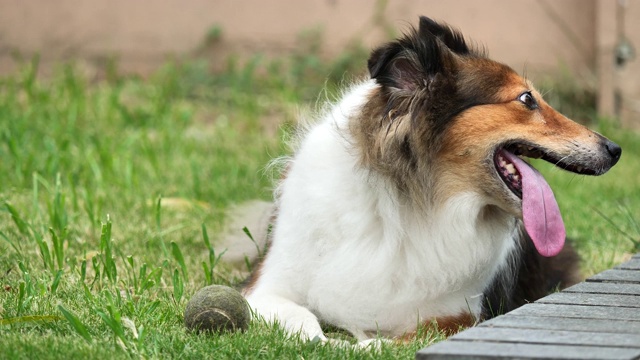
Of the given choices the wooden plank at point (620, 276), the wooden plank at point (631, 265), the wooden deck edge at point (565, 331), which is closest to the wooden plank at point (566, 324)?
the wooden deck edge at point (565, 331)

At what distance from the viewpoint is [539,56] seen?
8.73m

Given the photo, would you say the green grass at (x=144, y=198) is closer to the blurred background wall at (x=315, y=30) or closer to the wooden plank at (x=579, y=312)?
the blurred background wall at (x=315, y=30)

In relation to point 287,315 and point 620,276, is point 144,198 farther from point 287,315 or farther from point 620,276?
point 620,276

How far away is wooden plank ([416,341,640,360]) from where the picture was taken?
2379 mm

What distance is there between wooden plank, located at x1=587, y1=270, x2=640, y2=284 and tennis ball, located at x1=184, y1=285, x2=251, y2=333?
4.07ft

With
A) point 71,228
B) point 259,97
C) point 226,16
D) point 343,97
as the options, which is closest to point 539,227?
point 343,97

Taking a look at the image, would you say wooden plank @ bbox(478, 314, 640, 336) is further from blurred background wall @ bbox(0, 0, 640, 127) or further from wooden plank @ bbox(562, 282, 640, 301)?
blurred background wall @ bbox(0, 0, 640, 127)

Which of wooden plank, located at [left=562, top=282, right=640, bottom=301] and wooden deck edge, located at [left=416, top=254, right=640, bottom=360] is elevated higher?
wooden deck edge, located at [left=416, top=254, right=640, bottom=360]

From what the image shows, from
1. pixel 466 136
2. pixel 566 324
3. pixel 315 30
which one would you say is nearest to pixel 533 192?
pixel 466 136

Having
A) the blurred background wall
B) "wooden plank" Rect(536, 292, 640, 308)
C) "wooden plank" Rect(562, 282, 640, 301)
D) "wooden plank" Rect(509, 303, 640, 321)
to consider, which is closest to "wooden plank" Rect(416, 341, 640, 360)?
"wooden plank" Rect(509, 303, 640, 321)

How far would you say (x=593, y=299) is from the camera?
3.10m

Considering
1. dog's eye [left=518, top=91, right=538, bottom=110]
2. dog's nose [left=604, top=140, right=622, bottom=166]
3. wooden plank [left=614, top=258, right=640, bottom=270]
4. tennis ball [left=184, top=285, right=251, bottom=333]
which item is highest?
dog's eye [left=518, top=91, right=538, bottom=110]

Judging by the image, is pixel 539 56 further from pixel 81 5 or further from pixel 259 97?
pixel 81 5

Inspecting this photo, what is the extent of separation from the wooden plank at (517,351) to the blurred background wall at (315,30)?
636 cm
